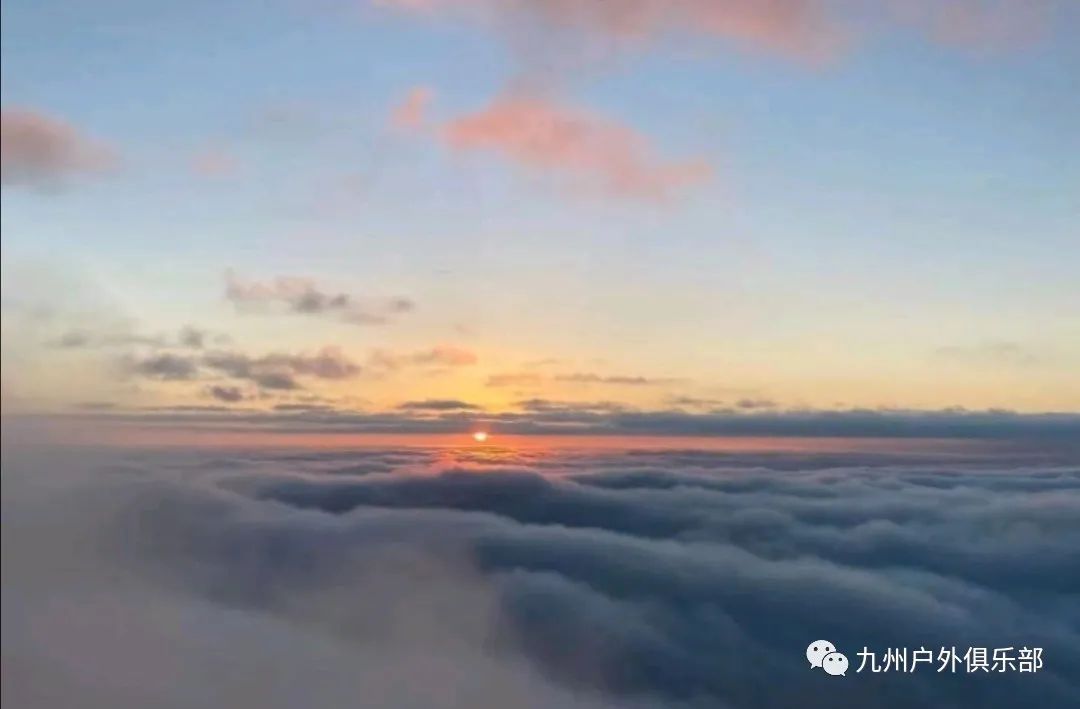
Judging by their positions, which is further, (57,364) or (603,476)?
(603,476)

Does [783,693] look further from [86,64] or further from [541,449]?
[86,64]

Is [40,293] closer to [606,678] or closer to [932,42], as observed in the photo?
[606,678]

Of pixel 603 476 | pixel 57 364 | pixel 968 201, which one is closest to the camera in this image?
pixel 57 364

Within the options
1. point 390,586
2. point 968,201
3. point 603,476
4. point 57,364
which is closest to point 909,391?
point 968,201

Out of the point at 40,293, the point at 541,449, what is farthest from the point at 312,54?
the point at 541,449

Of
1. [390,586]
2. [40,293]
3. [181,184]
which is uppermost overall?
[181,184]

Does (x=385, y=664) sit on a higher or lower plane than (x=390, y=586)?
lower

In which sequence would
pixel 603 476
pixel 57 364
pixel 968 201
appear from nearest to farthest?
pixel 57 364
pixel 603 476
pixel 968 201
